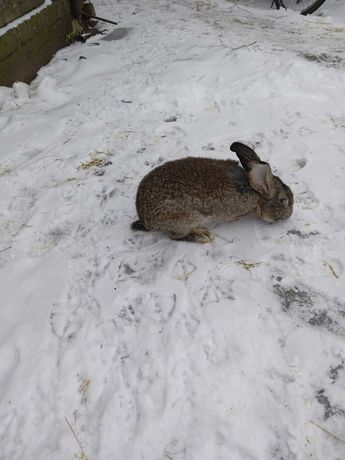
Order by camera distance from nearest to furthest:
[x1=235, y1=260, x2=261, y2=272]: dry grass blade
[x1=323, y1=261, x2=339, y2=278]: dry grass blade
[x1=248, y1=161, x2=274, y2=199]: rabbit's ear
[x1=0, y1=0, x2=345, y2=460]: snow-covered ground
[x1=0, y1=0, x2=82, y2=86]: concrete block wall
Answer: [x1=0, y1=0, x2=345, y2=460]: snow-covered ground → [x1=323, y1=261, x2=339, y2=278]: dry grass blade → [x1=235, y1=260, x2=261, y2=272]: dry grass blade → [x1=248, y1=161, x2=274, y2=199]: rabbit's ear → [x1=0, y1=0, x2=82, y2=86]: concrete block wall

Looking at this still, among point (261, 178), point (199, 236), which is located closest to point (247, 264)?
point (199, 236)

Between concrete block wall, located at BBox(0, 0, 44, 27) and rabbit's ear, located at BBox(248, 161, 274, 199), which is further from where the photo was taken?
concrete block wall, located at BBox(0, 0, 44, 27)

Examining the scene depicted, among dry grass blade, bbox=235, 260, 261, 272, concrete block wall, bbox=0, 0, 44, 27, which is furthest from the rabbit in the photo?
concrete block wall, bbox=0, 0, 44, 27

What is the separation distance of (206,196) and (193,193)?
102mm

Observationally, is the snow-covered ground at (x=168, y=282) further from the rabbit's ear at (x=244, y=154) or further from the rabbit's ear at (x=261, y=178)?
the rabbit's ear at (x=244, y=154)

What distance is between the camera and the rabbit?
9.86 feet

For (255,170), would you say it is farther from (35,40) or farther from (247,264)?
(35,40)

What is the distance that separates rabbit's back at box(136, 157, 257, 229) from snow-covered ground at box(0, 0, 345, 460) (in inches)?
9.9

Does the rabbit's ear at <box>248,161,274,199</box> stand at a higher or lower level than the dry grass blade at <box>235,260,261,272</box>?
higher

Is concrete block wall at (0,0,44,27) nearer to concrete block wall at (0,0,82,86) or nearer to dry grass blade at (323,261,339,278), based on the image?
concrete block wall at (0,0,82,86)

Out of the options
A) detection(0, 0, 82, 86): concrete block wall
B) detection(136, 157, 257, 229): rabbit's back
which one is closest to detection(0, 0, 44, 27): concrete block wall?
detection(0, 0, 82, 86): concrete block wall

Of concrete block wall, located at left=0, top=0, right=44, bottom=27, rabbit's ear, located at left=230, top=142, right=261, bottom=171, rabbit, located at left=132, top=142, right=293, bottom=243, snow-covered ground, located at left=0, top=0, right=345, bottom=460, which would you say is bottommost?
snow-covered ground, located at left=0, top=0, right=345, bottom=460

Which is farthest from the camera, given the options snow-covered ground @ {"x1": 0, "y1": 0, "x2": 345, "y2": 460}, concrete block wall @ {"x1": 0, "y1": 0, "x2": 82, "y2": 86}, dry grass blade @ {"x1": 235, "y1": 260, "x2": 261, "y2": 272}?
concrete block wall @ {"x1": 0, "y1": 0, "x2": 82, "y2": 86}

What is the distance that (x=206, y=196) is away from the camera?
9.96ft
